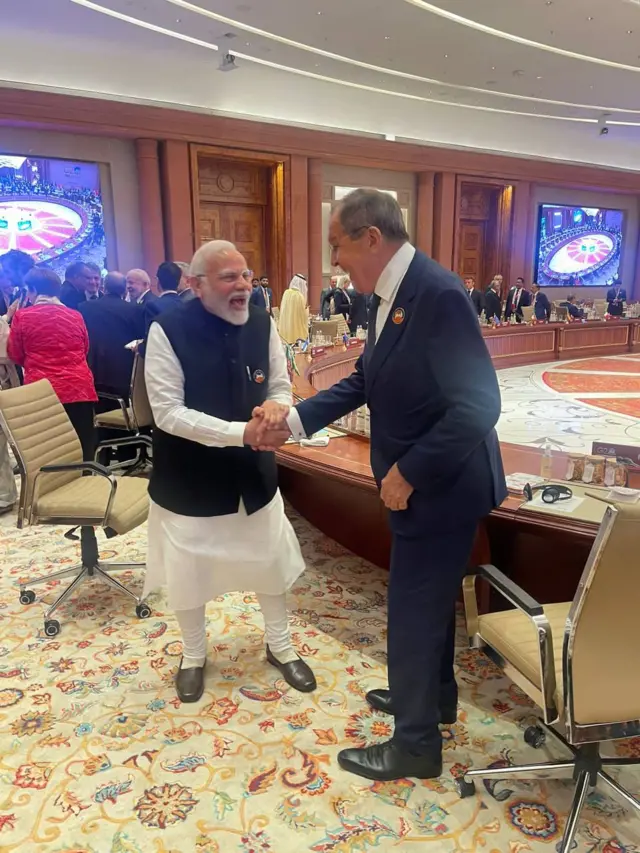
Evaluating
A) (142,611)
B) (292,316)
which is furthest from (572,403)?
(142,611)

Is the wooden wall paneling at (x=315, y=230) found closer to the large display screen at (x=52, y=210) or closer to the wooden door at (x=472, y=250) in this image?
the large display screen at (x=52, y=210)

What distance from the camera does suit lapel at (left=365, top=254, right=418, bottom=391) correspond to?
155 centimetres

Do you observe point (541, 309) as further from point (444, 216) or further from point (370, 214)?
point (370, 214)

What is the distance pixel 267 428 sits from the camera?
192cm

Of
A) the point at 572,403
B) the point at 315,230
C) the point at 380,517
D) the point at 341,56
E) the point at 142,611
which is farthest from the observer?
the point at 315,230

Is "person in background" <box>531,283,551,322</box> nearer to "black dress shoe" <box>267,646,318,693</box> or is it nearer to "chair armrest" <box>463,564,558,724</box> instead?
"black dress shoe" <box>267,646,318,693</box>

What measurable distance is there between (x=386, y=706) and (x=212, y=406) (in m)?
1.17

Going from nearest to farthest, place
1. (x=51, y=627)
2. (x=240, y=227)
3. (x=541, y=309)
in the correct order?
(x=51, y=627) < (x=240, y=227) < (x=541, y=309)

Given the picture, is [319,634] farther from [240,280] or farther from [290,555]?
[240,280]

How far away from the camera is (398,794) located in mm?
1804

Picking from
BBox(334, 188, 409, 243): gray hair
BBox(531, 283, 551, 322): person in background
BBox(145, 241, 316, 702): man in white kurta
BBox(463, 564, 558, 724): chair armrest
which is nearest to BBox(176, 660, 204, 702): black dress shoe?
BBox(145, 241, 316, 702): man in white kurta

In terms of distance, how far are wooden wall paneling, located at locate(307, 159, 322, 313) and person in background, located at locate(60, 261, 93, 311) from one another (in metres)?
6.84

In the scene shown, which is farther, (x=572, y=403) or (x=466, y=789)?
(x=572, y=403)

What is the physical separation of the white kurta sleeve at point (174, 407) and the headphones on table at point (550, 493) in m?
0.98
